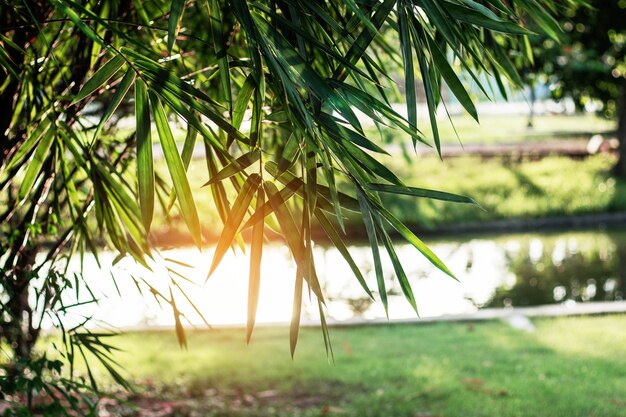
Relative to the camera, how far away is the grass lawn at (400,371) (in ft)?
14.1

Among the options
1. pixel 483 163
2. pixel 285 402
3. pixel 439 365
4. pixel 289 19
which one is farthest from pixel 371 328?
pixel 483 163

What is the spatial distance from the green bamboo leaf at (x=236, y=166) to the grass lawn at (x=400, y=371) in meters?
1.96

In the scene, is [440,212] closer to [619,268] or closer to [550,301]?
[619,268]

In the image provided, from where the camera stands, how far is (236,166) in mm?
2232

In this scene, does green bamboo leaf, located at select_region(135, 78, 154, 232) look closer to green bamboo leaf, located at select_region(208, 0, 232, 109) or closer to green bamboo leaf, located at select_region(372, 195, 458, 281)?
green bamboo leaf, located at select_region(208, 0, 232, 109)

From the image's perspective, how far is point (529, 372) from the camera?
4.79 m

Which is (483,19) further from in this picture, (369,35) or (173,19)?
(173,19)

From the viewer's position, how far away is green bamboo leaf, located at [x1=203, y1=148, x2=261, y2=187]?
2.22 m

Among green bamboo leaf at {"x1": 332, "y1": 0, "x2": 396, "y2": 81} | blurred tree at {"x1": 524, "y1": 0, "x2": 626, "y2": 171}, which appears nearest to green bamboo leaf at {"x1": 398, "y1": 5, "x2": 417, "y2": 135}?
green bamboo leaf at {"x1": 332, "y1": 0, "x2": 396, "y2": 81}

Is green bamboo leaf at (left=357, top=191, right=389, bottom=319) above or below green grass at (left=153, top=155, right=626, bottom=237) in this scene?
below

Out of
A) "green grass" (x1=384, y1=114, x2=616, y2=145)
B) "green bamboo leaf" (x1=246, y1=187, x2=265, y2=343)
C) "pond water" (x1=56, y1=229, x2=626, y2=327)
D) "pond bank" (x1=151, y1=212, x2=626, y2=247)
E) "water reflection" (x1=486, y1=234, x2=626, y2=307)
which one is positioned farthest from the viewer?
"green grass" (x1=384, y1=114, x2=616, y2=145)

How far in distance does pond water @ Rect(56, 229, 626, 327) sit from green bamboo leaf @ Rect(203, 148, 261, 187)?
415 cm

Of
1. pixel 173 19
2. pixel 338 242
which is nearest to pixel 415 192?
pixel 338 242

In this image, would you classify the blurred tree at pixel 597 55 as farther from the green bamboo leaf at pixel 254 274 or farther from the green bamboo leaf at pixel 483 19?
the green bamboo leaf at pixel 254 274
